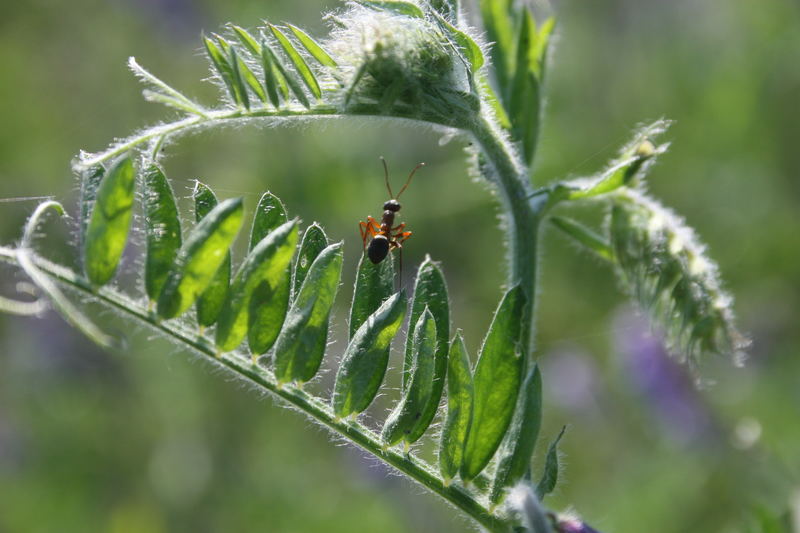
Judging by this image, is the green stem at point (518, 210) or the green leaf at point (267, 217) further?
the green stem at point (518, 210)

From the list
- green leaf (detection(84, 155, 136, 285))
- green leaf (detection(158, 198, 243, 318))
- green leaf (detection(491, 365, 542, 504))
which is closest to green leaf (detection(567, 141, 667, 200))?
green leaf (detection(491, 365, 542, 504))

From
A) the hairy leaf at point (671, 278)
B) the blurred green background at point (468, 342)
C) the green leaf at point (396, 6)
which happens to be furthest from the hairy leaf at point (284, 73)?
the blurred green background at point (468, 342)

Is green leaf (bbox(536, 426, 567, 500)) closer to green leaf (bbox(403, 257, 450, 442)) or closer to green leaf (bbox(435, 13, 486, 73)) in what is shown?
green leaf (bbox(403, 257, 450, 442))

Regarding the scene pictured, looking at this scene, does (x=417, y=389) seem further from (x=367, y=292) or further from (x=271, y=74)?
(x=271, y=74)

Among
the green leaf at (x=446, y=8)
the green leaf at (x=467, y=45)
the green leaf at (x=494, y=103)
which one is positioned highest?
the green leaf at (x=446, y=8)

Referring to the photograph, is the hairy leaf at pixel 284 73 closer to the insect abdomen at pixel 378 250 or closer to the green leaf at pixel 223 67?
the green leaf at pixel 223 67

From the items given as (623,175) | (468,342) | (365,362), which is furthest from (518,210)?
(468,342)

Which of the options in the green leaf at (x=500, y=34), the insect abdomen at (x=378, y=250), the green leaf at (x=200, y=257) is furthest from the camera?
the green leaf at (x=500, y=34)
